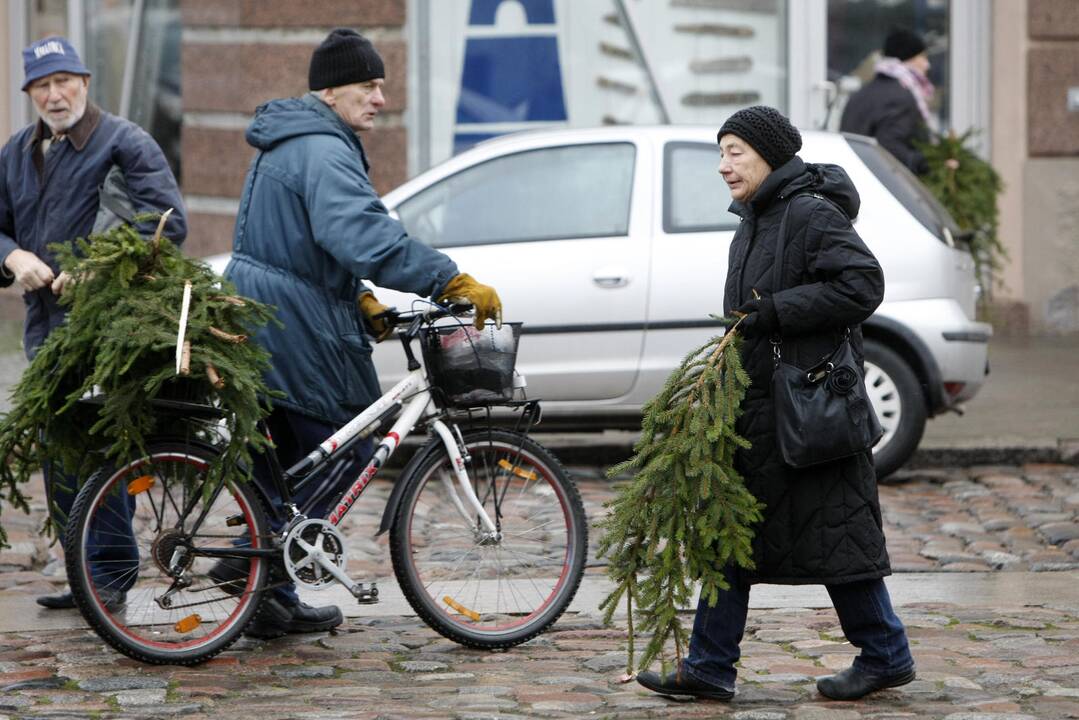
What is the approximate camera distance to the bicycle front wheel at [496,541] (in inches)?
224

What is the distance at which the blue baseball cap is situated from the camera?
629cm

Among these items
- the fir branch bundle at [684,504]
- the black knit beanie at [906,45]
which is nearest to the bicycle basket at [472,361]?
the fir branch bundle at [684,504]

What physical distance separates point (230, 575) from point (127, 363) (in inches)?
30.4

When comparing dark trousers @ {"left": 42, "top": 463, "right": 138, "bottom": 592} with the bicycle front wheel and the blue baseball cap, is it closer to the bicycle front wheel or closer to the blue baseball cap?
the bicycle front wheel

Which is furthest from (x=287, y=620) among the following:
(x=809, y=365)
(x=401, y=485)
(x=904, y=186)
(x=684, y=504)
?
(x=904, y=186)

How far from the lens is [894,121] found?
1079 cm

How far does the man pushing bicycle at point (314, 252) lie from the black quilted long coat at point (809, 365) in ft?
3.37

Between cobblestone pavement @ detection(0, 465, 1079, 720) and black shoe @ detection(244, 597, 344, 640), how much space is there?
0.06m

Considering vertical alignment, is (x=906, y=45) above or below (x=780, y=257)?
above

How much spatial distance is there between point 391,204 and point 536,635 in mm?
3281

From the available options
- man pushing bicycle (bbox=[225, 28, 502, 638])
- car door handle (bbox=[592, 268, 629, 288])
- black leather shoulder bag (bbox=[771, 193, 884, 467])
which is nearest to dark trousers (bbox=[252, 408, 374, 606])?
man pushing bicycle (bbox=[225, 28, 502, 638])

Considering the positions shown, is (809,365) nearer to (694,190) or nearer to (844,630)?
(844,630)

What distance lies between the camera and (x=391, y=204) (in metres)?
8.59

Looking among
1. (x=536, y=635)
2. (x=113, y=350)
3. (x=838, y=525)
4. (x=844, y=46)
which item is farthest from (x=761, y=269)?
(x=844, y=46)
